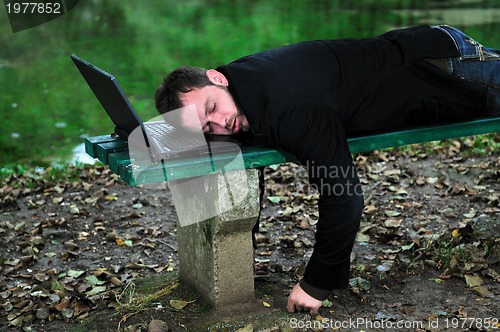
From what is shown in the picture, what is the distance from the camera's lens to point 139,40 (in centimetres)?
1039

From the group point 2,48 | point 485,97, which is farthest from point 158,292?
point 2,48

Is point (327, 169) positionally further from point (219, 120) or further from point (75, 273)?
point (75, 273)

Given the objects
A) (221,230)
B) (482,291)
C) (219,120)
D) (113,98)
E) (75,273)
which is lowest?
(75,273)

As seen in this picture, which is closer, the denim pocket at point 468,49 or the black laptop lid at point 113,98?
the black laptop lid at point 113,98

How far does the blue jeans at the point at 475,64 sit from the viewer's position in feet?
10.9

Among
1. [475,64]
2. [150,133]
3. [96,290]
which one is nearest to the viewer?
[150,133]

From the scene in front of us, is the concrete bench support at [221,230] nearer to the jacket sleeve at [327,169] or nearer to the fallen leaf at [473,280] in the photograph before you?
the jacket sleeve at [327,169]

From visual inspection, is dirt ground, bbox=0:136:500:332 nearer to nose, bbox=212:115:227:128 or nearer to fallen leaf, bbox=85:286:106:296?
fallen leaf, bbox=85:286:106:296

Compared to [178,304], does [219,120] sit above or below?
above

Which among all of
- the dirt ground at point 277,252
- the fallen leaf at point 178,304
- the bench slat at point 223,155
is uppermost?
the bench slat at point 223,155

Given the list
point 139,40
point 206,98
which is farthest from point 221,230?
point 139,40

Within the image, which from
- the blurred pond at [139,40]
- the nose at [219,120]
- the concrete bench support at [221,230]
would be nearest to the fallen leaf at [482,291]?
the concrete bench support at [221,230]

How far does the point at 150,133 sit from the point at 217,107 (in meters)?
0.39

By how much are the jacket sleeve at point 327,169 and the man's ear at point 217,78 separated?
1.09ft
